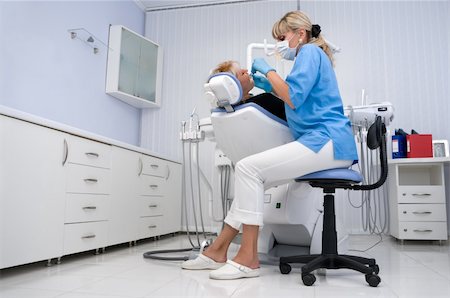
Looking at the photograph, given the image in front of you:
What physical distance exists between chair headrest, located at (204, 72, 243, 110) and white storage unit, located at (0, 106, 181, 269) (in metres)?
0.84

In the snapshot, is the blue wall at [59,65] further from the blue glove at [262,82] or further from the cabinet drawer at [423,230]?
the cabinet drawer at [423,230]

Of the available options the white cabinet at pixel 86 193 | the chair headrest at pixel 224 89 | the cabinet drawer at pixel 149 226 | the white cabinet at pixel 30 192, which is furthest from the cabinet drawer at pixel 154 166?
the chair headrest at pixel 224 89

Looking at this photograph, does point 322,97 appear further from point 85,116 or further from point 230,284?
point 85,116

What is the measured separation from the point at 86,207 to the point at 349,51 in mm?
3075

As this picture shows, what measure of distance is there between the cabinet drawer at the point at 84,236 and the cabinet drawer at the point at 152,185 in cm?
58

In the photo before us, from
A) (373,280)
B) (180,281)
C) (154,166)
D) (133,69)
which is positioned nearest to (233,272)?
(180,281)

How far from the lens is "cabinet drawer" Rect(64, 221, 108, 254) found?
203 centimetres

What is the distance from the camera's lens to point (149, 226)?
3.05 metres

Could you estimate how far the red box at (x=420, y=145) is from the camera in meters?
3.22

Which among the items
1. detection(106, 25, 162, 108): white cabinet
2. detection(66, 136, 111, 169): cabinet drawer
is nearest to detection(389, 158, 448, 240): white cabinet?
detection(66, 136, 111, 169): cabinet drawer

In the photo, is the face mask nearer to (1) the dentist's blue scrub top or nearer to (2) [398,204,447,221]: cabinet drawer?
(1) the dentist's blue scrub top

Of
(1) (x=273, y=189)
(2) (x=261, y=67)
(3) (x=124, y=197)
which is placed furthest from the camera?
(3) (x=124, y=197)

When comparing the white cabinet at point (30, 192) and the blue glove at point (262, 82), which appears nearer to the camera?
the white cabinet at point (30, 192)

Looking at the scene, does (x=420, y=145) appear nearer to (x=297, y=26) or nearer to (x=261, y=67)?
(x=297, y=26)
